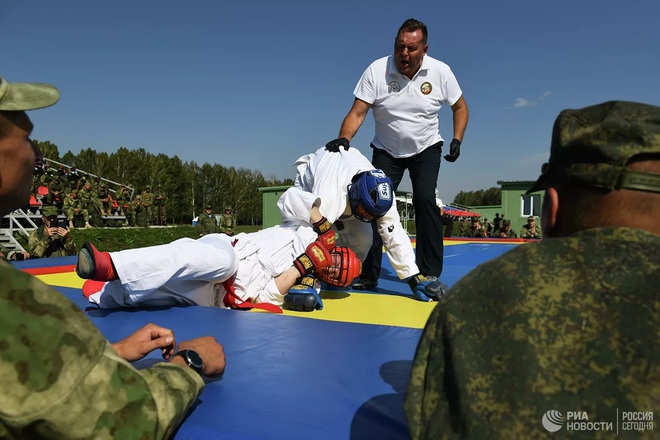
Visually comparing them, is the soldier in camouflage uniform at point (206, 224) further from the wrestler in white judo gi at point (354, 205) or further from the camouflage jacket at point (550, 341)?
the camouflage jacket at point (550, 341)

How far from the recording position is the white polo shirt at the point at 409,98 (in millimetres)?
3504

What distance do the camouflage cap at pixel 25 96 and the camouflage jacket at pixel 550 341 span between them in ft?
2.79

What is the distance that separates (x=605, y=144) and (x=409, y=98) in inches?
111

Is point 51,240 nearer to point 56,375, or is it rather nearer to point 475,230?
point 56,375

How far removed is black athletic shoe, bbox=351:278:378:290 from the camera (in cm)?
359

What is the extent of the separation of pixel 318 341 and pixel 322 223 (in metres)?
1.13

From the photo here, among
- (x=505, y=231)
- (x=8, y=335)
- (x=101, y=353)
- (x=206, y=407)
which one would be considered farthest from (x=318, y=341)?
(x=505, y=231)

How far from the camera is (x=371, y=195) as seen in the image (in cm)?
288

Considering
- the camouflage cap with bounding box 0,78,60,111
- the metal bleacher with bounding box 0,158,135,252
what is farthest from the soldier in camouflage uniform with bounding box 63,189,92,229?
the camouflage cap with bounding box 0,78,60,111

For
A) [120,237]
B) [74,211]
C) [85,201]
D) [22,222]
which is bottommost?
[120,237]

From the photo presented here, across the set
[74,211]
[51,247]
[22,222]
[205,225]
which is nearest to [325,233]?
[51,247]

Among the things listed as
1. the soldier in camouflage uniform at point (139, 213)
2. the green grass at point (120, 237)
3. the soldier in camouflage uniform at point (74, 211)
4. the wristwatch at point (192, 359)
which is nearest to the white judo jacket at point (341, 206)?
the wristwatch at point (192, 359)

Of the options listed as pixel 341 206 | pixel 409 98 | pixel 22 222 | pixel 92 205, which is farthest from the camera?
pixel 92 205

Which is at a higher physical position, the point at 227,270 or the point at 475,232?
the point at 227,270
